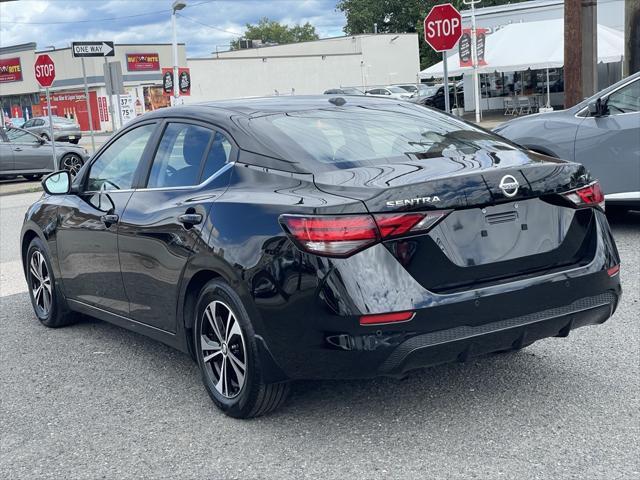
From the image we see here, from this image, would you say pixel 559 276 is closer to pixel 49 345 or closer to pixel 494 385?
pixel 494 385

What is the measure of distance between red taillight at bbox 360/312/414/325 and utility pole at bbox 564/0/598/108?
11.5 meters

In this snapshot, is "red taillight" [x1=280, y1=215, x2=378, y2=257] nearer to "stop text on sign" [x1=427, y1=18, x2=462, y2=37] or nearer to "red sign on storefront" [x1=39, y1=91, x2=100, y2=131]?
"stop text on sign" [x1=427, y1=18, x2=462, y2=37]

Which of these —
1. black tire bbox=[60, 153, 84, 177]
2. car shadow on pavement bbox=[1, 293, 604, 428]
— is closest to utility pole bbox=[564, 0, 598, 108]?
car shadow on pavement bbox=[1, 293, 604, 428]

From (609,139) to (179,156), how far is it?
5237 millimetres

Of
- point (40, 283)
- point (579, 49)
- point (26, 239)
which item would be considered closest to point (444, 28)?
point (579, 49)

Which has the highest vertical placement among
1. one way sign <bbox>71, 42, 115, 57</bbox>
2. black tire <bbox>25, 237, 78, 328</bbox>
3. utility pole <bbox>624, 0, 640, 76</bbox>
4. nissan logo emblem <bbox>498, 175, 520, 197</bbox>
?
one way sign <bbox>71, 42, 115, 57</bbox>

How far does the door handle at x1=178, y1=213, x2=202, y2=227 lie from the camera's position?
4.38m

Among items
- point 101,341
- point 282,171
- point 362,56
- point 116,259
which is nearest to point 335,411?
point 282,171

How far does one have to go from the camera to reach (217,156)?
15.0 ft

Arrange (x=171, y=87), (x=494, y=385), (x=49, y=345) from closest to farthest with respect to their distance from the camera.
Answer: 1. (x=494, y=385)
2. (x=49, y=345)
3. (x=171, y=87)

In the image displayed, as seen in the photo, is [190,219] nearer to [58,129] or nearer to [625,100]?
[625,100]

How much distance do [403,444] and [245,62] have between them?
201 ft

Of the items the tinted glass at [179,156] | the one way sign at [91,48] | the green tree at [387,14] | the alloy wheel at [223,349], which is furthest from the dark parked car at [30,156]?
the green tree at [387,14]

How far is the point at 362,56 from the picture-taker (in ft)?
229
